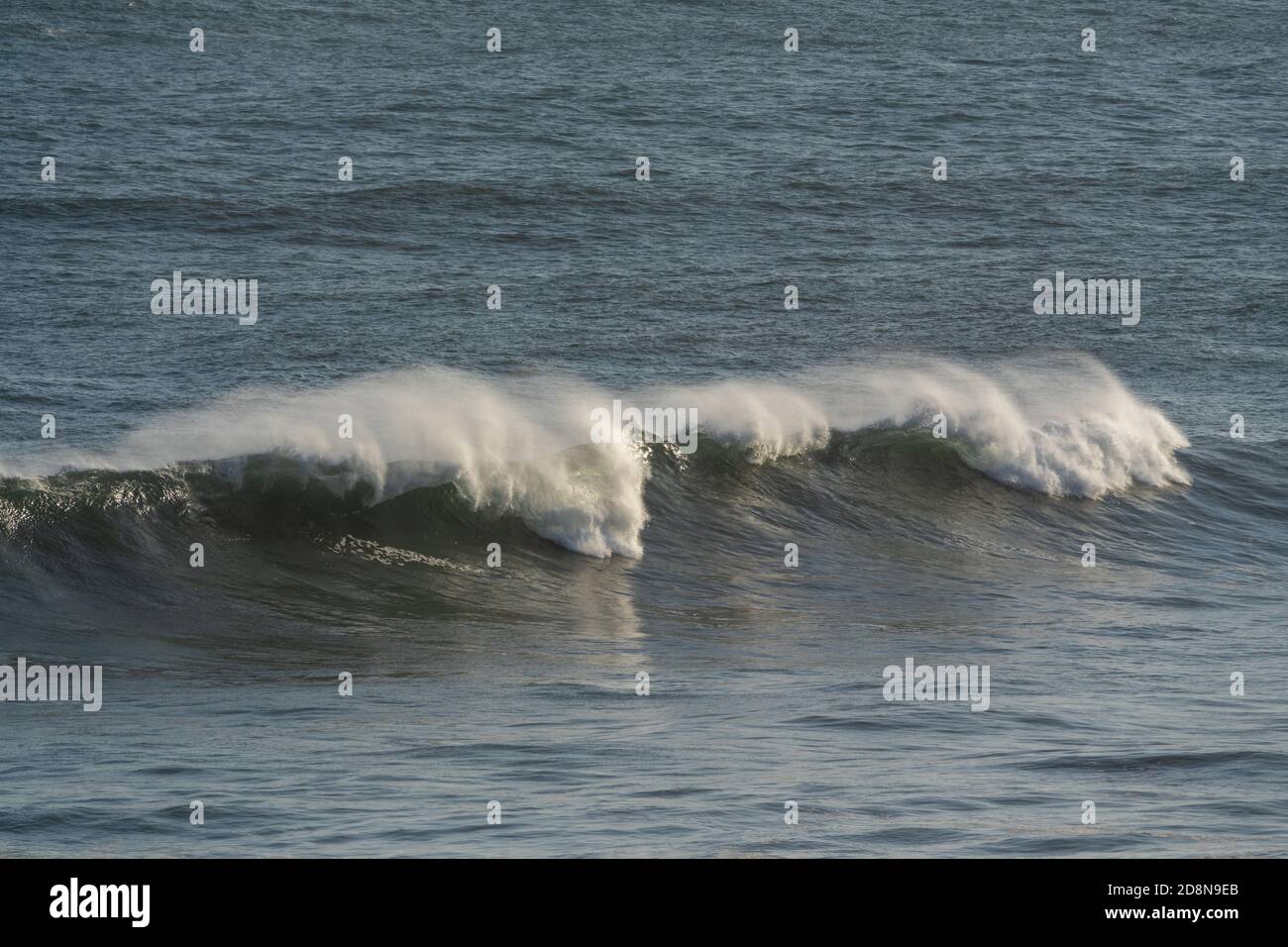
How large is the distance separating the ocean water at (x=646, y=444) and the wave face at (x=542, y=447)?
0.06 m

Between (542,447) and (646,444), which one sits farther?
(646,444)

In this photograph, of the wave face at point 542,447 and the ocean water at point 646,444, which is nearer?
the ocean water at point 646,444

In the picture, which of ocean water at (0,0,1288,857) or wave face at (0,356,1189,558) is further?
wave face at (0,356,1189,558)

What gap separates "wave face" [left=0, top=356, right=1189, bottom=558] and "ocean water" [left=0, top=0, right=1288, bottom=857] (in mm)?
61

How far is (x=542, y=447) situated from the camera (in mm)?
16219

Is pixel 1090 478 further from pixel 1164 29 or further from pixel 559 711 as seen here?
pixel 1164 29

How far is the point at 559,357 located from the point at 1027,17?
24859 millimetres

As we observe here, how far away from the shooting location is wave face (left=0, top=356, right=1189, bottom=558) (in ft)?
48.8

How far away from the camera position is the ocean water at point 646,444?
28.4 feet

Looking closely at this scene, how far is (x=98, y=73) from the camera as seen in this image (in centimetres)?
3662

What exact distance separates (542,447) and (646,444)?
156 centimetres

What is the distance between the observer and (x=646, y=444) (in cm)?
A: 1744

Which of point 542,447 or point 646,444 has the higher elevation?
point 646,444

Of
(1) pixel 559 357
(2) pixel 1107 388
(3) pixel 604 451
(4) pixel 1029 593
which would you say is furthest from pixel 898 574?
(1) pixel 559 357
